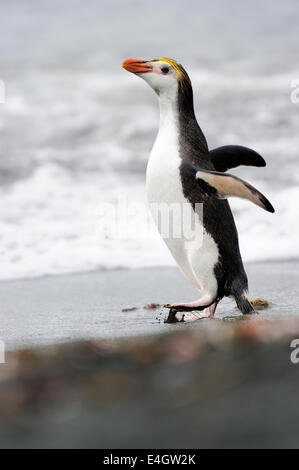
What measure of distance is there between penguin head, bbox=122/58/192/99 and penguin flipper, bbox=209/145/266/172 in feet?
1.65

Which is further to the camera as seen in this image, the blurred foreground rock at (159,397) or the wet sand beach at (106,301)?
the wet sand beach at (106,301)

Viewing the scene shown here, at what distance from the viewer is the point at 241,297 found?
128 inches

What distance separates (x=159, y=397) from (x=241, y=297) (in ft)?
7.00

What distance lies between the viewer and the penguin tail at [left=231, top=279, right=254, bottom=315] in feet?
10.6

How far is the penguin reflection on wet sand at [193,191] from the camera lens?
3.10 meters

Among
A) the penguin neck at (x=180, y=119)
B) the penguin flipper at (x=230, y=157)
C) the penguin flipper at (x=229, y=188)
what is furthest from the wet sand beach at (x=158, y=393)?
the penguin flipper at (x=230, y=157)

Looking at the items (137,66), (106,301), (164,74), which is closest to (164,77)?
(164,74)

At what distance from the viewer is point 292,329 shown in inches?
62.9

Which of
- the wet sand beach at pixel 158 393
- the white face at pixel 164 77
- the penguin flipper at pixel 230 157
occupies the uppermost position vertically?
the white face at pixel 164 77

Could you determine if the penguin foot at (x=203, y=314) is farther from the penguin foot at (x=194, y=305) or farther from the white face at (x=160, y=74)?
the white face at (x=160, y=74)

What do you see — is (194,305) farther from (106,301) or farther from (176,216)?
(106,301)

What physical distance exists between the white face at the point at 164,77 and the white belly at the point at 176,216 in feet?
0.92

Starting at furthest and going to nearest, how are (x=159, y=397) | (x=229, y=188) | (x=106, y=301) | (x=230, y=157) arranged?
(x=106, y=301), (x=230, y=157), (x=229, y=188), (x=159, y=397)
